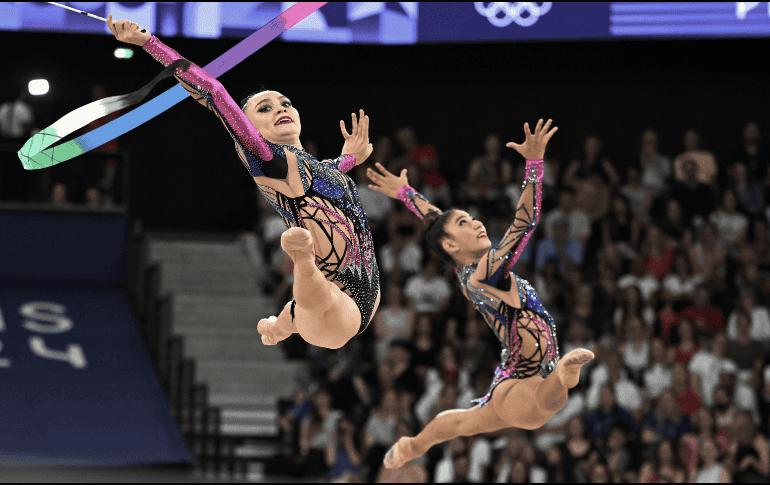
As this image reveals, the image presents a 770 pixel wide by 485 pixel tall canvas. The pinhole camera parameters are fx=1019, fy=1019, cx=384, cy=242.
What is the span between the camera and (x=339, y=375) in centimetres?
902

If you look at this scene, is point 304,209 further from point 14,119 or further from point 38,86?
point 14,119

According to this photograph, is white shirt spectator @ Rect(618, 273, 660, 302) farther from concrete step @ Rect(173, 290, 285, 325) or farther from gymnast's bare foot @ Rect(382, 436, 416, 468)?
gymnast's bare foot @ Rect(382, 436, 416, 468)

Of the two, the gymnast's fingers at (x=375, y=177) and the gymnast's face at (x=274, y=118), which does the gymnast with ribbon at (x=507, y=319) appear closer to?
the gymnast's fingers at (x=375, y=177)

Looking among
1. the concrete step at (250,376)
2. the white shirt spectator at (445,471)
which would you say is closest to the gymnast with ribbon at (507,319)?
the white shirt spectator at (445,471)

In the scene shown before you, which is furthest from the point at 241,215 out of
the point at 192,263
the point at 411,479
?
the point at 411,479

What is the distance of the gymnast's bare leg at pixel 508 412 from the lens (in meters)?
4.64

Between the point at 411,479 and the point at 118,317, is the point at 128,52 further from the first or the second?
the point at 118,317

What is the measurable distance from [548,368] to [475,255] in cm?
65

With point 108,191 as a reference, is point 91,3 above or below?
above

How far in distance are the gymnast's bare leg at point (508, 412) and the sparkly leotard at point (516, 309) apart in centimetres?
7

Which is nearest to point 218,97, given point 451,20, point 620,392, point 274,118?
point 274,118

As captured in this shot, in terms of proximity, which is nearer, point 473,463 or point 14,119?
point 473,463

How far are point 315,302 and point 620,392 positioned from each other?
16.5 feet

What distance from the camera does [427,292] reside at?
31.3 ft
